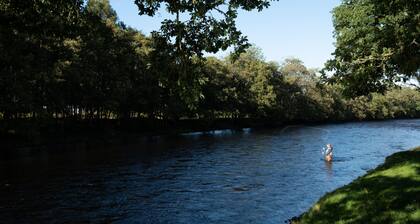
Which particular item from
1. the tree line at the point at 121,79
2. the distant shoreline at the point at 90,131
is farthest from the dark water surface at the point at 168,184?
the tree line at the point at 121,79

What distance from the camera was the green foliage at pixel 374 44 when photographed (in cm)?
1661

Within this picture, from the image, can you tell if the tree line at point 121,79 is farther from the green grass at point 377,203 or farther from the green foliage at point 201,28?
the green grass at point 377,203

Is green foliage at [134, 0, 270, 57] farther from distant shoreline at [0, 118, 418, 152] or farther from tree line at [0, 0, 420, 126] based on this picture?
distant shoreline at [0, 118, 418, 152]

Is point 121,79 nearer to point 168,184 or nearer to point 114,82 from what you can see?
point 114,82

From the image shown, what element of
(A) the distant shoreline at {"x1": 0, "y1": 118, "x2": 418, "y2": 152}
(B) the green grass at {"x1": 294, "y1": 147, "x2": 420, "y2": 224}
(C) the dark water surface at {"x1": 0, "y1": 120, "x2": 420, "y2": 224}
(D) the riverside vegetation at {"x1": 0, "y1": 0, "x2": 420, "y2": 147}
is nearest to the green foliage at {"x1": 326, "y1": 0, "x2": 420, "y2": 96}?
(D) the riverside vegetation at {"x1": 0, "y1": 0, "x2": 420, "y2": 147}

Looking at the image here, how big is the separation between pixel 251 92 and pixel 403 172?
10128 centimetres

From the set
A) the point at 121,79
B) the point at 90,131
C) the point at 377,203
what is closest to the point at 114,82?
the point at 121,79

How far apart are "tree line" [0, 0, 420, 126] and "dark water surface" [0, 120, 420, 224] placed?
6606mm

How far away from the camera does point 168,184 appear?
105 ft

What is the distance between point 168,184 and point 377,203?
61.5 ft

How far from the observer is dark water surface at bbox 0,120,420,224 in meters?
23.1

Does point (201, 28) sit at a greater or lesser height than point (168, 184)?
greater

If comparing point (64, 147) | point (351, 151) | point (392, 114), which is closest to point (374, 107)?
point (392, 114)

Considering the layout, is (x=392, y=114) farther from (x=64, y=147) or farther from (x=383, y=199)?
(x=383, y=199)
